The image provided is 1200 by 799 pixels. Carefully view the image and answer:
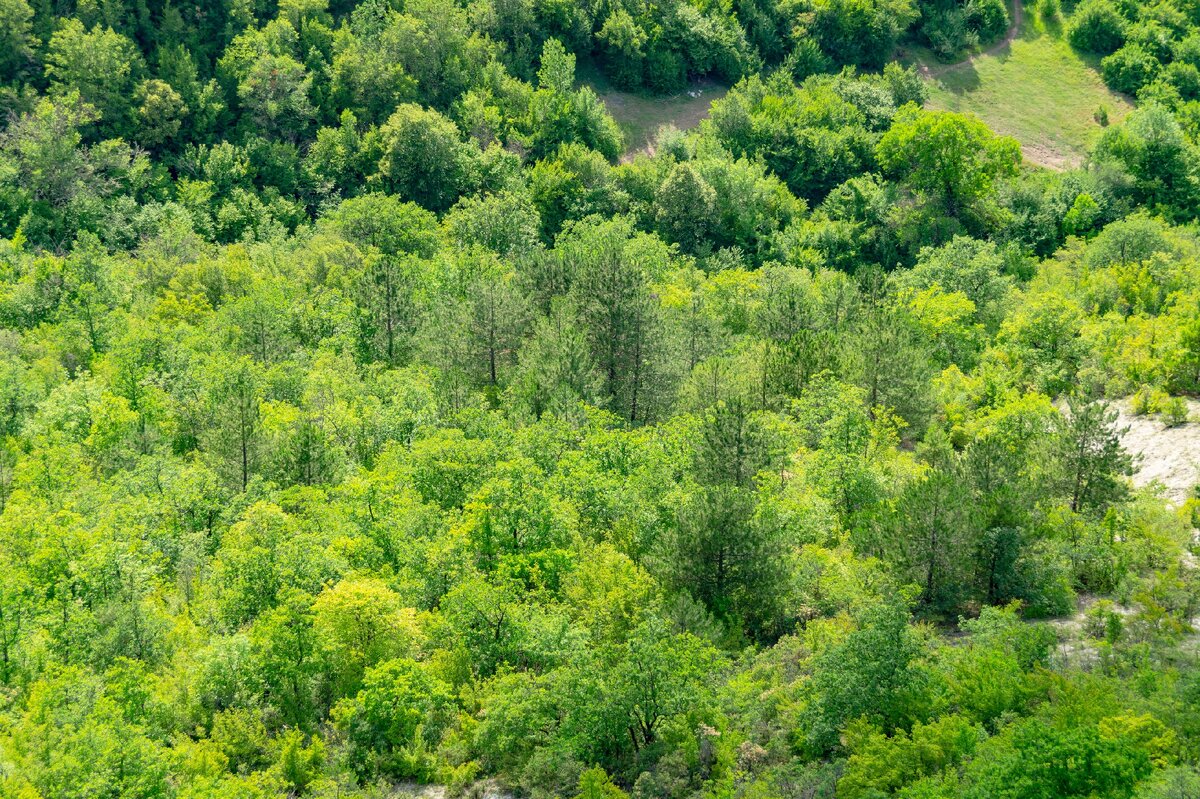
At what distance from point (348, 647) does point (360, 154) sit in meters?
74.4

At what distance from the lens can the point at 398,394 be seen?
236ft

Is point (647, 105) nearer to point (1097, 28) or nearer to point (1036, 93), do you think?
point (1036, 93)

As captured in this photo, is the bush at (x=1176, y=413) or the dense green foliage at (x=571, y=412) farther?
the bush at (x=1176, y=413)

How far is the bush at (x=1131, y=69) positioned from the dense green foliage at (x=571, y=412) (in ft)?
1.59

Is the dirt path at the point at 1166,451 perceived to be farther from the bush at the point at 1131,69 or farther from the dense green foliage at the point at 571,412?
the bush at the point at 1131,69

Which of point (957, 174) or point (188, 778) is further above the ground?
point (957, 174)

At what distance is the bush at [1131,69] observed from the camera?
131875 mm

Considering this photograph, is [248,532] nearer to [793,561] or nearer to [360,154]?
[793,561]

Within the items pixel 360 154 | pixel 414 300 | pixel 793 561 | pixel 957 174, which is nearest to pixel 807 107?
pixel 957 174

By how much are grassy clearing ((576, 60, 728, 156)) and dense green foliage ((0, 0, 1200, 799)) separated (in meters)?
2.87

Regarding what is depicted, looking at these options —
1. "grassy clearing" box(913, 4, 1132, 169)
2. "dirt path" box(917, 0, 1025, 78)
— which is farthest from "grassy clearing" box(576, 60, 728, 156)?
"grassy clearing" box(913, 4, 1132, 169)

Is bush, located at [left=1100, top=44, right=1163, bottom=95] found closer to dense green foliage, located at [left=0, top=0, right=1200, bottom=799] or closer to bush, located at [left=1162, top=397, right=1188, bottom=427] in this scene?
dense green foliage, located at [left=0, top=0, right=1200, bottom=799]

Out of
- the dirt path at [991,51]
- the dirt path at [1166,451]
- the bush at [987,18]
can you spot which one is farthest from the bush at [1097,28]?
the dirt path at [1166,451]

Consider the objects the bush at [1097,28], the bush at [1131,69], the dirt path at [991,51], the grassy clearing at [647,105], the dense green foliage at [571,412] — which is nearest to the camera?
the dense green foliage at [571,412]
